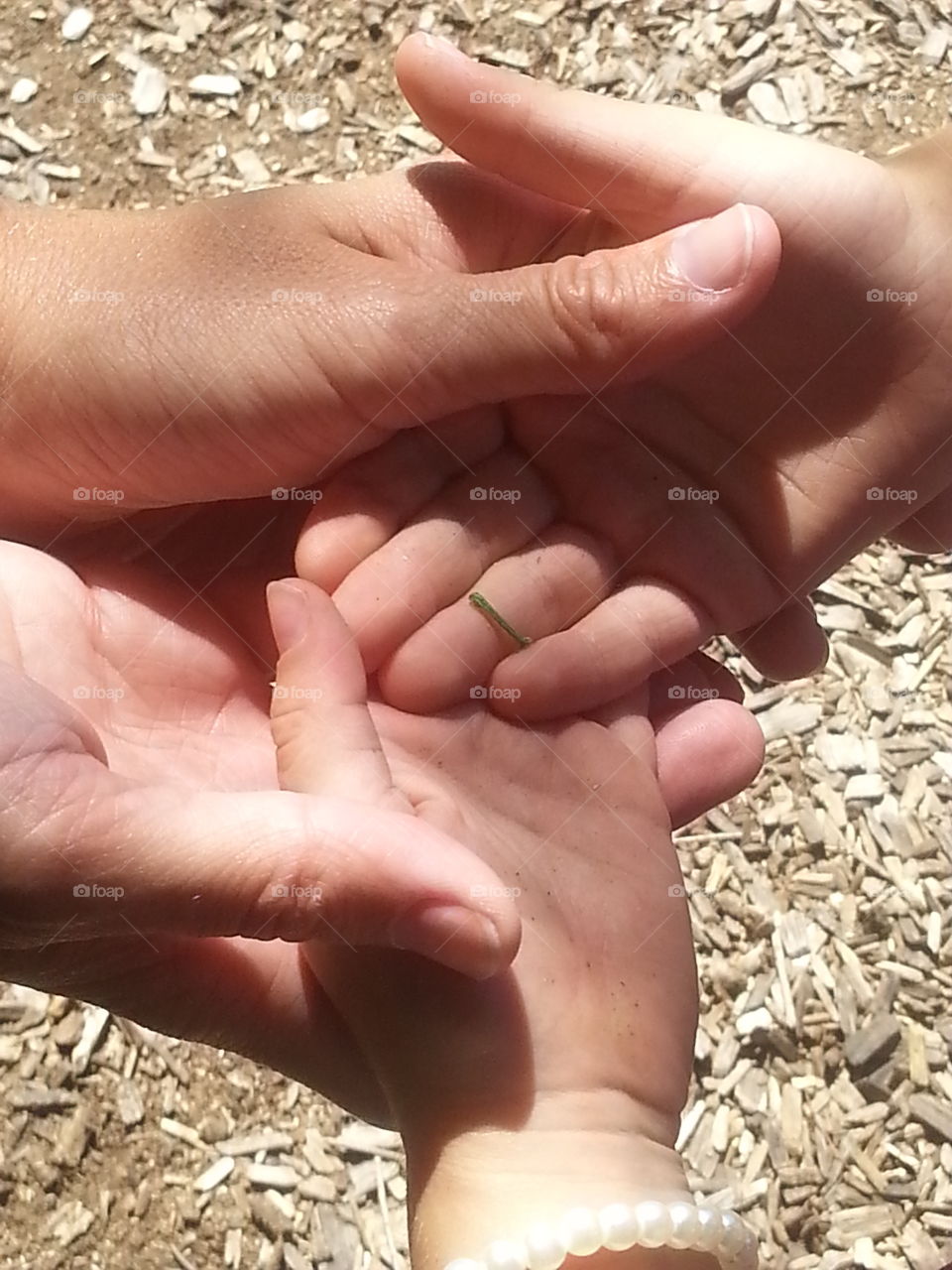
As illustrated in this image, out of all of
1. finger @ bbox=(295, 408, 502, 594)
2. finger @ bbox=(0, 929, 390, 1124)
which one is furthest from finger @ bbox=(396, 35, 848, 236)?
finger @ bbox=(0, 929, 390, 1124)

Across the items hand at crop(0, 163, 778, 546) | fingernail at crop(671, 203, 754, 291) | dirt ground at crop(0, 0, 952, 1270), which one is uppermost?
fingernail at crop(671, 203, 754, 291)

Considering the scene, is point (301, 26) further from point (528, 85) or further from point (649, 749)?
point (649, 749)

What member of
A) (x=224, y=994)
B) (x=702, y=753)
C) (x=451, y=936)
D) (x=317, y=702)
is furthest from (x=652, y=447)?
(x=224, y=994)

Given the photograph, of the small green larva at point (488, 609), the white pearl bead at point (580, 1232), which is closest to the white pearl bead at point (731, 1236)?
the white pearl bead at point (580, 1232)

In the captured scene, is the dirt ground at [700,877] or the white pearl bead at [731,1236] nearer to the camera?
the white pearl bead at [731,1236]

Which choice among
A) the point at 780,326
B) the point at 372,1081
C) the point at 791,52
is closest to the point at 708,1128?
the point at 372,1081

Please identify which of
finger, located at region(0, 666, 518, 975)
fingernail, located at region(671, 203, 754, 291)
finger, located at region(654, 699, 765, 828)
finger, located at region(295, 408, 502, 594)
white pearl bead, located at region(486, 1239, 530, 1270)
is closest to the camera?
finger, located at region(0, 666, 518, 975)

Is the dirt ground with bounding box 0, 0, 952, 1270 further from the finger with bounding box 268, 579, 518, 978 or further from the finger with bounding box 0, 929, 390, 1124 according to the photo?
the finger with bounding box 268, 579, 518, 978

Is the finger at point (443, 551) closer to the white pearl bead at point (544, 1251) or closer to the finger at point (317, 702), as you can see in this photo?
the finger at point (317, 702)
